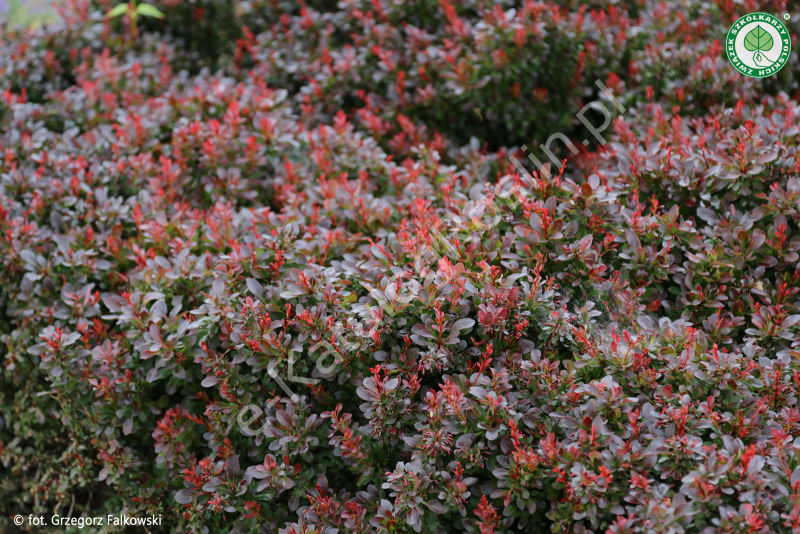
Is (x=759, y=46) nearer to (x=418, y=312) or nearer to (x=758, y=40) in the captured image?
(x=758, y=40)

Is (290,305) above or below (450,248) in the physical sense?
below

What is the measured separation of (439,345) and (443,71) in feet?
7.11

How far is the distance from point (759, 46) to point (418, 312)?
2511 mm

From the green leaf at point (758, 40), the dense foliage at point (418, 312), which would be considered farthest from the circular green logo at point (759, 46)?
the dense foliage at point (418, 312)

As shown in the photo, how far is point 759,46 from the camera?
3.15 meters

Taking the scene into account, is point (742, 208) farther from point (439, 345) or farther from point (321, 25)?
point (321, 25)

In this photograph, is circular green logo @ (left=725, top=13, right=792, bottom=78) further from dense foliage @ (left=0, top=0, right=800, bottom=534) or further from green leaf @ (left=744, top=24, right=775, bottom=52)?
dense foliage @ (left=0, top=0, right=800, bottom=534)

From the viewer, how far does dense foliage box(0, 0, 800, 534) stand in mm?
1927

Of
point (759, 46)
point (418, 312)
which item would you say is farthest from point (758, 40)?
point (418, 312)

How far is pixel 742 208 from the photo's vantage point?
99.5 inches

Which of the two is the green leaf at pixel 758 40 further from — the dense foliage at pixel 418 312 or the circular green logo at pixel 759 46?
the dense foliage at pixel 418 312

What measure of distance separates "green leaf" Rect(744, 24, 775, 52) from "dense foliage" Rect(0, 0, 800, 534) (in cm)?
16

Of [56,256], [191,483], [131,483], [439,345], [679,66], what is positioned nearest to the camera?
[439,345]

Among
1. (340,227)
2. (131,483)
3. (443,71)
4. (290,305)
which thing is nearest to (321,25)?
(443,71)
